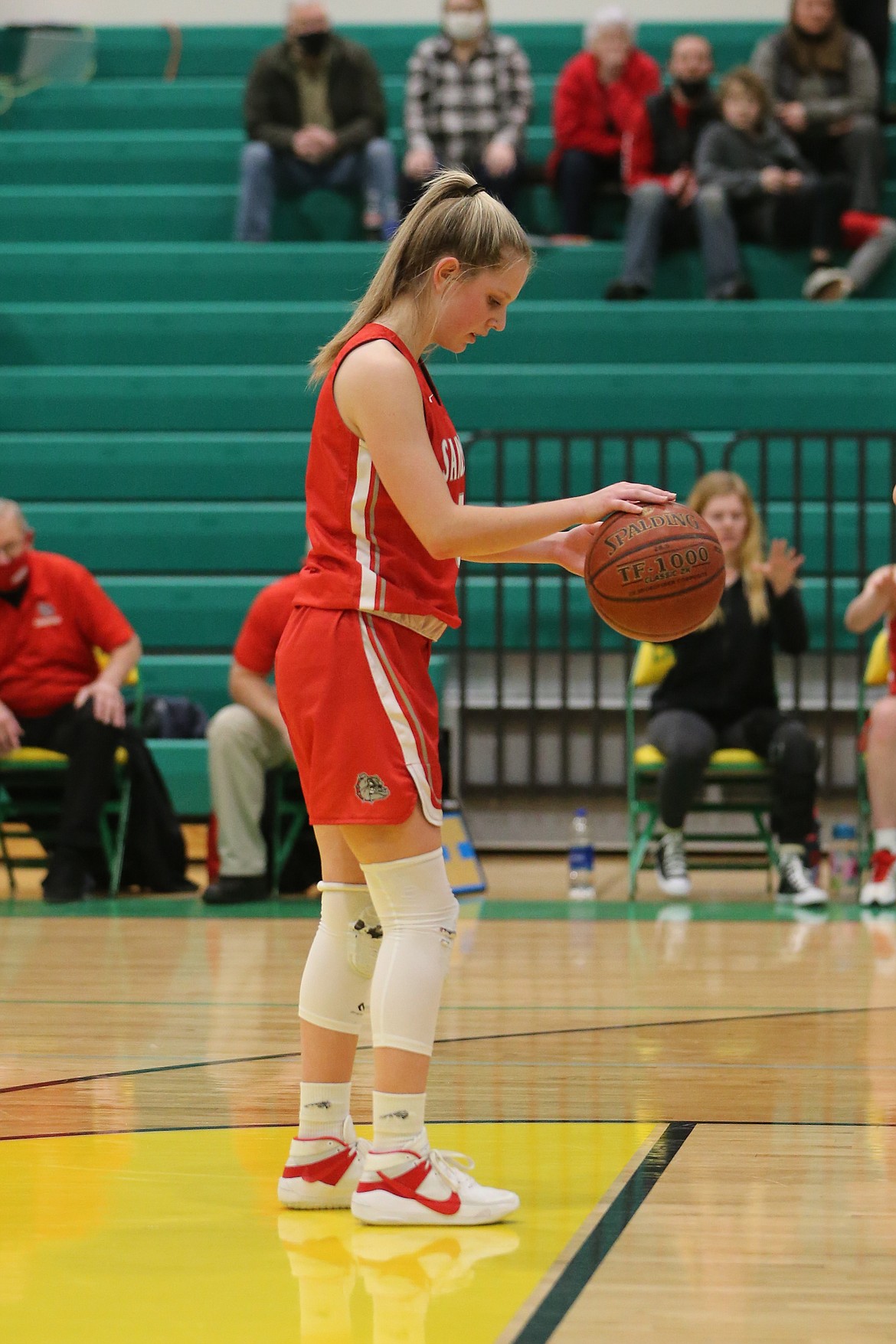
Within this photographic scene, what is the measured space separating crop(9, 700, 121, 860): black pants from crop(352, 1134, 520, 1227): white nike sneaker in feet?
12.9

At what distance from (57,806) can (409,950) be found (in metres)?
4.23

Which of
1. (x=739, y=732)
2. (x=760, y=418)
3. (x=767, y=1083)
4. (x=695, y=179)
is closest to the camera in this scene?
(x=767, y=1083)

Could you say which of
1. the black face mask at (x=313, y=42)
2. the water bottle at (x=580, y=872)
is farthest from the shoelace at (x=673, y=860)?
the black face mask at (x=313, y=42)

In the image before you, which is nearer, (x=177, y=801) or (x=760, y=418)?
(x=177, y=801)

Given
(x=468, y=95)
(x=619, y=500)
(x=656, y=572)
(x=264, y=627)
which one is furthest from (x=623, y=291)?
(x=619, y=500)

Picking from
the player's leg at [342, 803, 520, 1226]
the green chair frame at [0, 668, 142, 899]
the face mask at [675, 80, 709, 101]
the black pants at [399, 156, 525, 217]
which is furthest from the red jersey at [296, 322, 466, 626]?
the face mask at [675, 80, 709, 101]

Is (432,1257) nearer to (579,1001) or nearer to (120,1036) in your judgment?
(120,1036)

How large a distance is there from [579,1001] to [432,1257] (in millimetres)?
1952

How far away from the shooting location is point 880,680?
637 centimetres

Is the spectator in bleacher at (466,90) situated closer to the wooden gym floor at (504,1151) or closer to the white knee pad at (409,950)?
the wooden gym floor at (504,1151)

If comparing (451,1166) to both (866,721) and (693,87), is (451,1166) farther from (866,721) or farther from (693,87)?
(693,87)

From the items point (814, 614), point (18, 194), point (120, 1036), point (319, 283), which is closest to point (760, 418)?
point (814, 614)

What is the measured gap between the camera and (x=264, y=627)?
236 inches

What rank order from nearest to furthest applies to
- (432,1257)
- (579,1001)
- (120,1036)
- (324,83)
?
(432,1257), (120,1036), (579,1001), (324,83)
